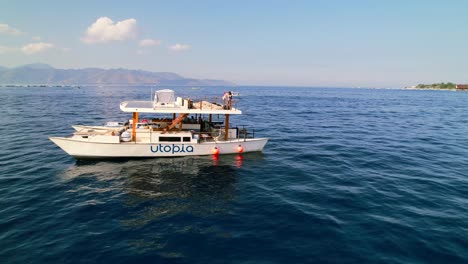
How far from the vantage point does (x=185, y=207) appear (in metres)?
15.5

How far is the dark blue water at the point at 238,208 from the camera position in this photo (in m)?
11.4

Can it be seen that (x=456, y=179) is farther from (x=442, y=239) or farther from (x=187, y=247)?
(x=187, y=247)

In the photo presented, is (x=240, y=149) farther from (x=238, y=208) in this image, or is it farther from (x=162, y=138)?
(x=238, y=208)

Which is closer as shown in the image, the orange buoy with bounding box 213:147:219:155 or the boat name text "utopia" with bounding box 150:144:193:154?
the boat name text "utopia" with bounding box 150:144:193:154

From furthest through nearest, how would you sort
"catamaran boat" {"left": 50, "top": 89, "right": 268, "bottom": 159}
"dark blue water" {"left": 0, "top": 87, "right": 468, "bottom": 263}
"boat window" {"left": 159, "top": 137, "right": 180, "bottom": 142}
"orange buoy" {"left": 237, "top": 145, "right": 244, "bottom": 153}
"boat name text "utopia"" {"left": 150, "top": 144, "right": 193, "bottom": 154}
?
1. "orange buoy" {"left": 237, "top": 145, "right": 244, "bottom": 153}
2. "boat window" {"left": 159, "top": 137, "right": 180, "bottom": 142}
3. "boat name text "utopia"" {"left": 150, "top": 144, "right": 193, "bottom": 154}
4. "catamaran boat" {"left": 50, "top": 89, "right": 268, "bottom": 159}
5. "dark blue water" {"left": 0, "top": 87, "right": 468, "bottom": 263}

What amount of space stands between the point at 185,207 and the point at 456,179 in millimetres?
21172

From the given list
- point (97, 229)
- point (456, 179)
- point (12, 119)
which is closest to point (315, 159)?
point (456, 179)

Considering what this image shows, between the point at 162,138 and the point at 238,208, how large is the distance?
1162 cm

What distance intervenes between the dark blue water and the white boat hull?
81cm

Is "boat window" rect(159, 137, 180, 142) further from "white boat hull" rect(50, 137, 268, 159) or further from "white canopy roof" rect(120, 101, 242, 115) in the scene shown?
"white canopy roof" rect(120, 101, 242, 115)

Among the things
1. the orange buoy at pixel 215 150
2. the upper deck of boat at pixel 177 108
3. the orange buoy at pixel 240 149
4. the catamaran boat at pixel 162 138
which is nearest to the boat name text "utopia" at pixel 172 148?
the catamaran boat at pixel 162 138

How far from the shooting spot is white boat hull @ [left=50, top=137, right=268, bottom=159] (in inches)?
898

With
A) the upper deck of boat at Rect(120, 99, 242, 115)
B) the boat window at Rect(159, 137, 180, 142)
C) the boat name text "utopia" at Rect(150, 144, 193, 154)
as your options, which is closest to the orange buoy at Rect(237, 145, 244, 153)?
the upper deck of boat at Rect(120, 99, 242, 115)

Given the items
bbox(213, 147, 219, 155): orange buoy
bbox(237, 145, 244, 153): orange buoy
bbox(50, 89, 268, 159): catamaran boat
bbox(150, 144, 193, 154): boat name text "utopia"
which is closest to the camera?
bbox(50, 89, 268, 159): catamaran boat
